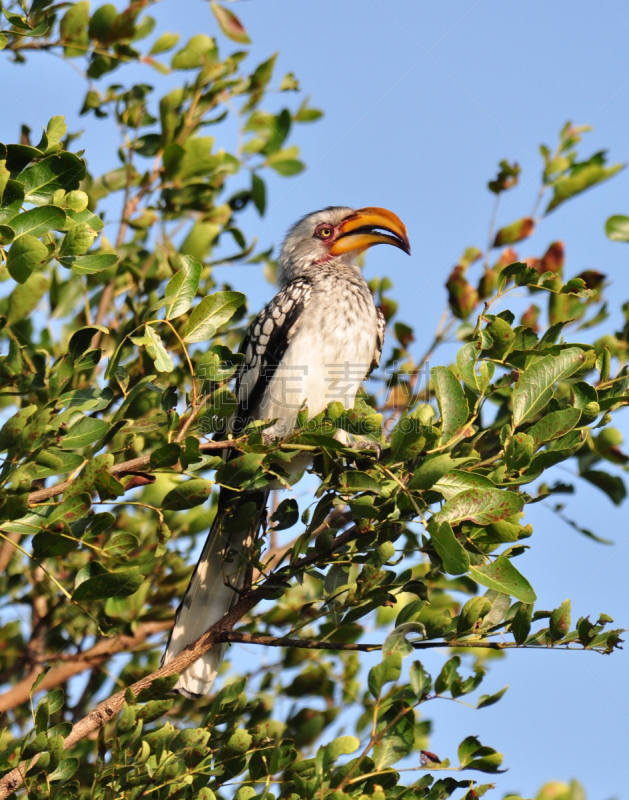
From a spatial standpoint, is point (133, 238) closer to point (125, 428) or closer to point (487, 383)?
point (125, 428)

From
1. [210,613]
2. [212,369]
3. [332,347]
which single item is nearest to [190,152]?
[332,347]

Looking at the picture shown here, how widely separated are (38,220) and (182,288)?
0.43 m

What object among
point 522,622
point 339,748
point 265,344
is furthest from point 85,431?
point 265,344

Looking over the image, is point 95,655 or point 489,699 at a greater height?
point 95,655

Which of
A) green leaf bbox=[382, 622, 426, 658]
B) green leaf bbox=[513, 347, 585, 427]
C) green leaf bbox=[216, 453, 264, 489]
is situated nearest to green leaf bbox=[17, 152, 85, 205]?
green leaf bbox=[216, 453, 264, 489]

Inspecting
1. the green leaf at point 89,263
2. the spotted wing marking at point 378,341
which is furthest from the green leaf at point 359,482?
the spotted wing marking at point 378,341

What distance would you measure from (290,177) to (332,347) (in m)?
1.13

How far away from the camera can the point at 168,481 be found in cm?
351

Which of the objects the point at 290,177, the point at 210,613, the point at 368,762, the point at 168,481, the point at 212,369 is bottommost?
the point at 368,762

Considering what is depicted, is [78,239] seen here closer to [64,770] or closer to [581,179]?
[64,770]

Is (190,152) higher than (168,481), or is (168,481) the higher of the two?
(190,152)

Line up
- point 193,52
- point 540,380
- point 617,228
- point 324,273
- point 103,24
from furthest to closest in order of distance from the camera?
point 324,273, point 193,52, point 103,24, point 617,228, point 540,380

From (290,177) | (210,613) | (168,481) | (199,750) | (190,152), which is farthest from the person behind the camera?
(290,177)

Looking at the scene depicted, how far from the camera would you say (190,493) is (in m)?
2.13
